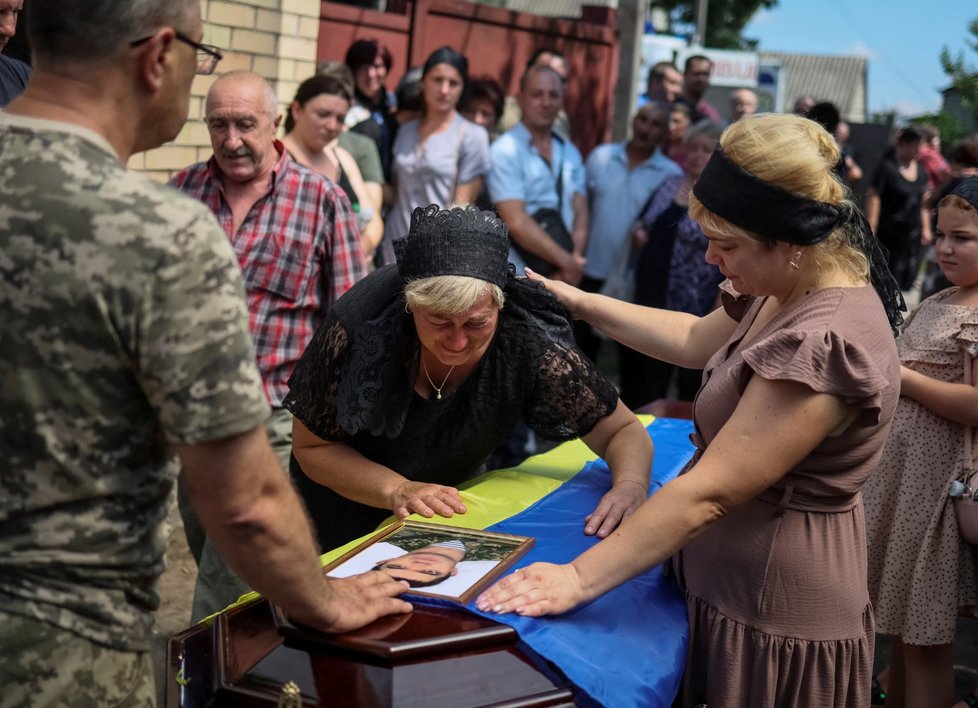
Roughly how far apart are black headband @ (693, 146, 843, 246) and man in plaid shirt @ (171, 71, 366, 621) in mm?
2145

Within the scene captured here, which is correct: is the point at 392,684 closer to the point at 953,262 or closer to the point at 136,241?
the point at 136,241

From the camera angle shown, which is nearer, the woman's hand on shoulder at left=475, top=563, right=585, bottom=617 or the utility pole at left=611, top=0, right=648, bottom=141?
the woman's hand on shoulder at left=475, top=563, right=585, bottom=617

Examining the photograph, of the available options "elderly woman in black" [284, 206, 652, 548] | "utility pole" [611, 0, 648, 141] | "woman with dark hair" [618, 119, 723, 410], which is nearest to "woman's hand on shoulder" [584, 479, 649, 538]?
"elderly woman in black" [284, 206, 652, 548]

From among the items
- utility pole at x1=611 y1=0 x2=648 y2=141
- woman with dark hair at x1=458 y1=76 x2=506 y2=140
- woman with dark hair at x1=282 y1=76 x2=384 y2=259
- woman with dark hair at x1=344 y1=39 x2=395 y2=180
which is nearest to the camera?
woman with dark hair at x1=282 y1=76 x2=384 y2=259

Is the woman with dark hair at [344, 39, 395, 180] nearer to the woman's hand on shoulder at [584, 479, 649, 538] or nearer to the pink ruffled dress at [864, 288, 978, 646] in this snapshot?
the pink ruffled dress at [864, 288, 978, 646]

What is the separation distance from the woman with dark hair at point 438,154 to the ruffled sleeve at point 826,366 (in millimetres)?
3958

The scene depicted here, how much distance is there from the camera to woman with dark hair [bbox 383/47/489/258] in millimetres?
5941

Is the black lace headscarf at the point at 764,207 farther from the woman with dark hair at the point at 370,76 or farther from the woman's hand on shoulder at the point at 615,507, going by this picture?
the woman with dark hair at the point at 370,76

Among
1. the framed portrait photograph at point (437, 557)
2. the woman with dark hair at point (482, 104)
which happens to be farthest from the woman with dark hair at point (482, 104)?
the framed portrait photograph at point (437, 557)

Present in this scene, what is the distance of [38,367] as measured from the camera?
4.74 ft

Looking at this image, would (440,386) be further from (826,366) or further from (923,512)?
(923,512)

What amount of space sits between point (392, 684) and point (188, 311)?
2.45 ft

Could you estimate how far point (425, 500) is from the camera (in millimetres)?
2643

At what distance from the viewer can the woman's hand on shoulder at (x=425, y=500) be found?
2.62m
